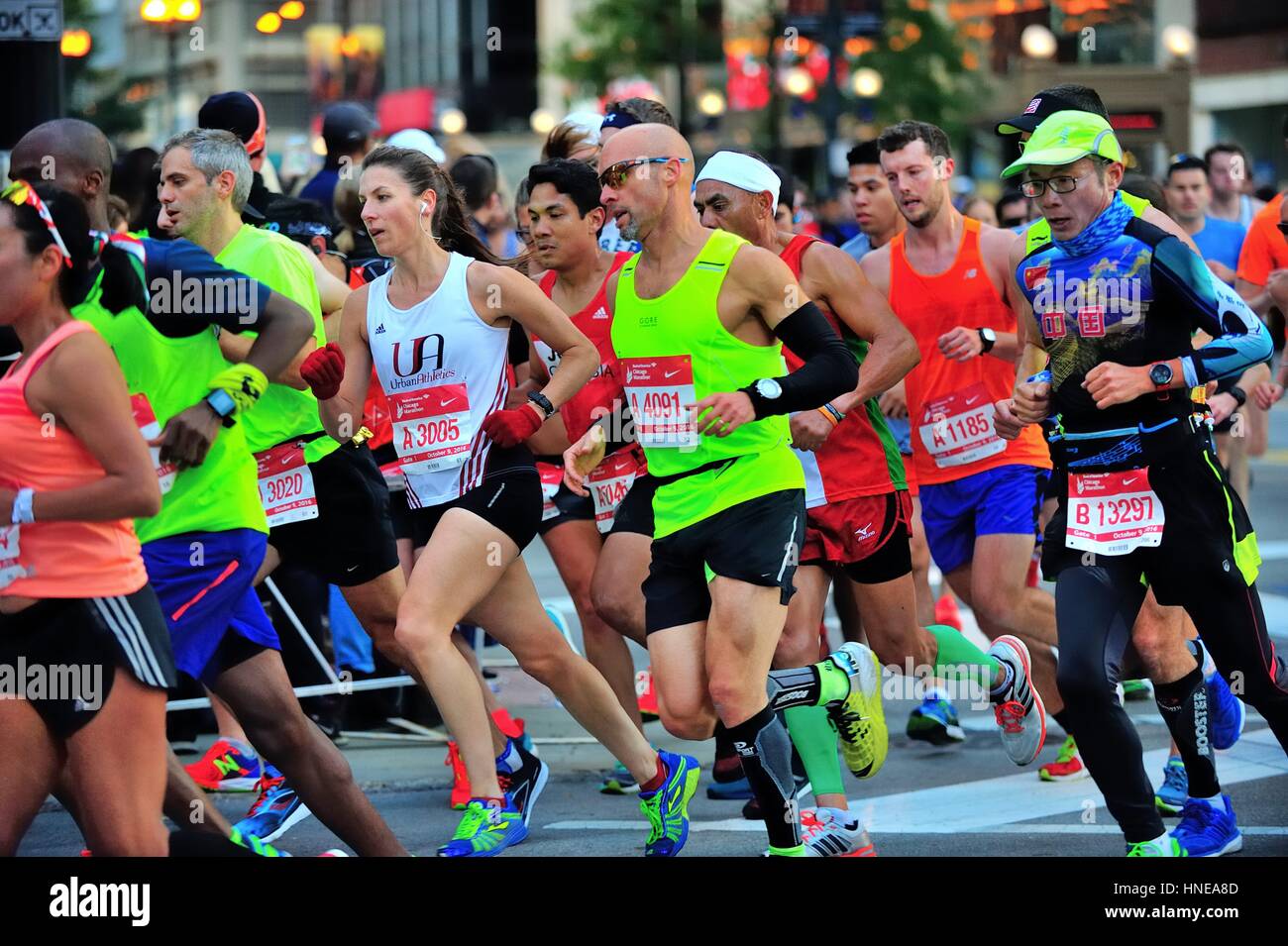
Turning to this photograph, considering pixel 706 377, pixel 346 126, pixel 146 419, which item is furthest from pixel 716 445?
pixel 346 126

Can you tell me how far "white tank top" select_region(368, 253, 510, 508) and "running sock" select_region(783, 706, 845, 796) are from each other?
48.2 inches

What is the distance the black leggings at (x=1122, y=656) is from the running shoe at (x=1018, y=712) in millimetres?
763

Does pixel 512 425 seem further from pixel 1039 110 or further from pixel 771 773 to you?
pixel 1039 110

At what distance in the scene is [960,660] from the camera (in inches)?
257

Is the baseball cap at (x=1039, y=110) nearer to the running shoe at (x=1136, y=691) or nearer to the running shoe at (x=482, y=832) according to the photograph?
the running shoe at (x=482, y=832)

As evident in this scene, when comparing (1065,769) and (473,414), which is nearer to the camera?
(473,414)

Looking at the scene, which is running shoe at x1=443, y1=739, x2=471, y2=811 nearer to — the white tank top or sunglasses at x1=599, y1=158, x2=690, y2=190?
the white tank top

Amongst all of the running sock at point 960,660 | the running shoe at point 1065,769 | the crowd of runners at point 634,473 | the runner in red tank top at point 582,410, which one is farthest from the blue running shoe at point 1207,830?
the runner in red tank top at point 582,410

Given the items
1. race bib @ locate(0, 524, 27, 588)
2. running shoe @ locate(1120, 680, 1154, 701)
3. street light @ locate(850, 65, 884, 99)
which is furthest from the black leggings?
street light @ locate(850, 65, 884, 99)

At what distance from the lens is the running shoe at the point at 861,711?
5996 millimetres

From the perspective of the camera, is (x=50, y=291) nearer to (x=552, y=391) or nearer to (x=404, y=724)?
(x=552, y=391)

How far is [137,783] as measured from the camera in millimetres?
4289
